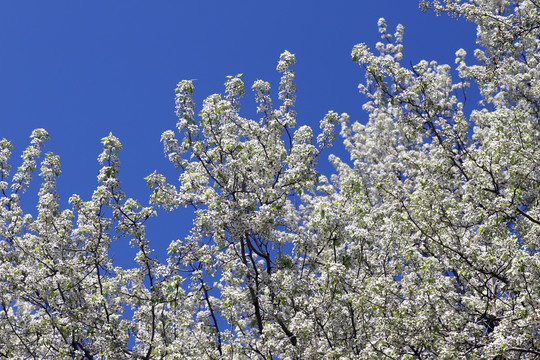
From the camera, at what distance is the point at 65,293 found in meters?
14.6

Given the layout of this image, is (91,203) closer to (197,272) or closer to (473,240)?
(197,272)

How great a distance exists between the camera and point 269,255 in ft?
49.5

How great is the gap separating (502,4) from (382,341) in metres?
15.2

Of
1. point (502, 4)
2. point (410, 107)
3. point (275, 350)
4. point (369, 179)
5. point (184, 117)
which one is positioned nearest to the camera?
point (275, 350)

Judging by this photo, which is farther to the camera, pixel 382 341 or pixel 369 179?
pixel 369 179

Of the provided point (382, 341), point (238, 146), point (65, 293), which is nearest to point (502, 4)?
point (238, 146)

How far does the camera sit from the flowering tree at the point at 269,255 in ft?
43.0

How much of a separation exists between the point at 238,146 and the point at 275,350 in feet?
17.0

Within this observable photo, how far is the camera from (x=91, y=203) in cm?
1459

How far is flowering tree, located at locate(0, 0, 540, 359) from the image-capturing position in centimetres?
1310

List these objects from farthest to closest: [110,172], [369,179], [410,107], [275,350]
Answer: [369,179] < [410,107] < [110,172] < [275,350]

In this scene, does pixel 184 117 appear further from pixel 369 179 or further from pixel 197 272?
pixel 369 179

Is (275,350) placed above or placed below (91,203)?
below

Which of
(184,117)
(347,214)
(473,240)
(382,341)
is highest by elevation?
(184,117)
